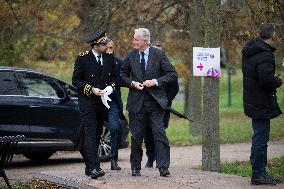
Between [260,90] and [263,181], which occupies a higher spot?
[260,90]

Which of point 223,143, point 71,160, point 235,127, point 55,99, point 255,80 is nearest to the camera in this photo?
point 255,80

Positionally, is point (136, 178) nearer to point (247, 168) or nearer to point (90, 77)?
point (90, 77)

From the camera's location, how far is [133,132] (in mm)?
11633

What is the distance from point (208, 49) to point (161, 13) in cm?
1129

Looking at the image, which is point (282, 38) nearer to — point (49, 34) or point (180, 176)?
point (180, 176)

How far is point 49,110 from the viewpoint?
50.7 feet

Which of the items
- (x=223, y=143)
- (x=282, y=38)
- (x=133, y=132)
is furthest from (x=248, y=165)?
(x=223, y=143)

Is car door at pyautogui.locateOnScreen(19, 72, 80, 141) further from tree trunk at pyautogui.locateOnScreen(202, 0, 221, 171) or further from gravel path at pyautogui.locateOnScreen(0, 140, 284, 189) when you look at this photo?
tree trunk at pyautogui.locateOnScreen(202, 0, 221, 171)

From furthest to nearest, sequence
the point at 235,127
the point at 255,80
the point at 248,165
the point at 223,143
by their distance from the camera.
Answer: the point at 235,127 → the point at 223,143 → the point at 248,165 → the point at 255,80

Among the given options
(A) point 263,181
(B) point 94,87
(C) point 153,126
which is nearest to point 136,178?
(C) point 153,126

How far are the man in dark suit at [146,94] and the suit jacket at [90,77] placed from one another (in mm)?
245

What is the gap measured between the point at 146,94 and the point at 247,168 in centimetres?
313

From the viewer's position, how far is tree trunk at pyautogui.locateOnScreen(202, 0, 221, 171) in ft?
41.1

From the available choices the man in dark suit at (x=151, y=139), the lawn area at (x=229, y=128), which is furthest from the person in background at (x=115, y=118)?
the lawn area at (x=229, y=128)
